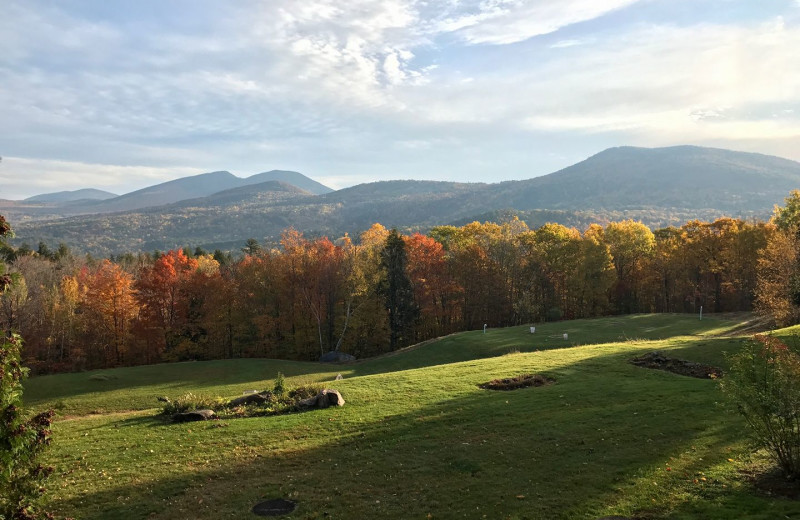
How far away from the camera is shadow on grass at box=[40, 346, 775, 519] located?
1261 centimetres

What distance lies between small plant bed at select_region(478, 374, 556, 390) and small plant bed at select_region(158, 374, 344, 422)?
8.44m

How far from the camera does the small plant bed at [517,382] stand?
2447cm

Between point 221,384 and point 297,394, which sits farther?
point 221,384

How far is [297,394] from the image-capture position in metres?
25.3

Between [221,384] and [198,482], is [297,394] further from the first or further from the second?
[221,384]

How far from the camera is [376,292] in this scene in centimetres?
7231

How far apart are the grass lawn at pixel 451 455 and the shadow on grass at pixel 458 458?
0.06 metres

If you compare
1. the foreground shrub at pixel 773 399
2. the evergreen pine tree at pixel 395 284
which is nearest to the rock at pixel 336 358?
the evergreen pine tree at pixel 395 284

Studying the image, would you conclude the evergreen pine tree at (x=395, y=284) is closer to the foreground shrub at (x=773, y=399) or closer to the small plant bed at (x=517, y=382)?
the small plant bed at (x=517, y=382)

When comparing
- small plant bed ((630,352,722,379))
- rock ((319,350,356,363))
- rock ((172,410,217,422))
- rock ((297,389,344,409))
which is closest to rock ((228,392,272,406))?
rock ((172,410,217,422))

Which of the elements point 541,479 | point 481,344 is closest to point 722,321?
point 481,344

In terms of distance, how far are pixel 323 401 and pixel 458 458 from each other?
10.1 metres

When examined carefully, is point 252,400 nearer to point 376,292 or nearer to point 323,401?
point 323,401

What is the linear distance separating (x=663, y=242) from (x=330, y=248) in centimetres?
6271
